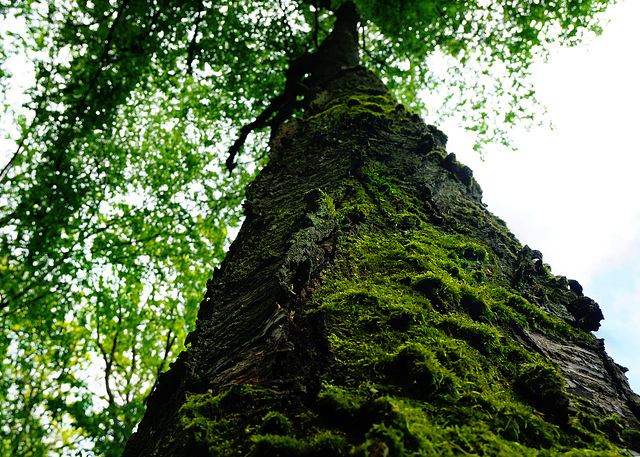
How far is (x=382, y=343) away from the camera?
1565 millimetres

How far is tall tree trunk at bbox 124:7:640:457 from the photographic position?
1.20 m

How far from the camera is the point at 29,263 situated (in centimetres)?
841

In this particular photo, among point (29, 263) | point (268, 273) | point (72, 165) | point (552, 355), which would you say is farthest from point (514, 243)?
point (29, 263)

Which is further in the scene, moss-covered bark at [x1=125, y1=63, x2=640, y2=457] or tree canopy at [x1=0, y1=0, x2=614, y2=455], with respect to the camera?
tree canopy at [x1=0, y1=0, x2=614, y2=455]

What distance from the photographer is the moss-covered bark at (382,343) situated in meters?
1.19

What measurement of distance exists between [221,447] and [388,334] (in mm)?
776

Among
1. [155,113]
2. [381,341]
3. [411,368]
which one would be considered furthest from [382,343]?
[155,113]

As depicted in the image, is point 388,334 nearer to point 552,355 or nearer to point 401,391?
point 401,391

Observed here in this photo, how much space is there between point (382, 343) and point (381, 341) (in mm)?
14

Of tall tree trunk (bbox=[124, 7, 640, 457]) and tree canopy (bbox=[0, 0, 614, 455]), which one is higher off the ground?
tree canopy (bbox=[0, 0, 614, 455])

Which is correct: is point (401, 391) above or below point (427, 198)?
below

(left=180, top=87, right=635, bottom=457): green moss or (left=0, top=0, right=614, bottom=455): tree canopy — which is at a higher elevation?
(left=0, top=0, right=614, bottom=455): tree canopy

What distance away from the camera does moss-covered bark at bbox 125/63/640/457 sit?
119 cm

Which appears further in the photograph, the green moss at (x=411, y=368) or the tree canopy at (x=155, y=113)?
the tree canopy at (x=155, y=113)
